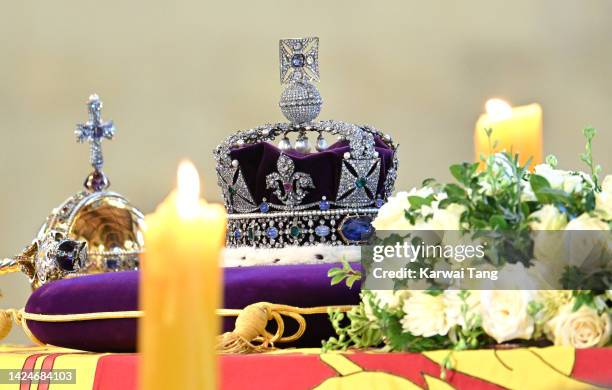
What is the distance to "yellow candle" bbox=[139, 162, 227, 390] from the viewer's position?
1.23ft

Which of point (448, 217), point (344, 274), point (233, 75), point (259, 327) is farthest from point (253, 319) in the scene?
point (233, 75)

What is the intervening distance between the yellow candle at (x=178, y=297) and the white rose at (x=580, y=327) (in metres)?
0.47

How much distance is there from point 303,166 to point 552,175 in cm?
43

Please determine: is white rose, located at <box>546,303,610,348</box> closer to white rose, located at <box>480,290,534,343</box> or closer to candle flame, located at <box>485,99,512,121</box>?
white rose, located at <box>480,290,534,343</box>

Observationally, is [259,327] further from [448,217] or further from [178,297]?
[178,297]

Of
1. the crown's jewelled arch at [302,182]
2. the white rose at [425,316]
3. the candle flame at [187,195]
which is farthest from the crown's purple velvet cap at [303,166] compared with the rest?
the candle flame at [187,195]

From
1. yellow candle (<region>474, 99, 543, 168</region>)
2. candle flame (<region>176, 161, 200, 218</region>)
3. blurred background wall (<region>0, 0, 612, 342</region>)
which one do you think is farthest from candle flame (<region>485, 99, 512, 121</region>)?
blurred background wall (<region>0, 0, 612, 342</region>)

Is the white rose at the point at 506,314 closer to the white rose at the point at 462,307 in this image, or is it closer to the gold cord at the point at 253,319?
the white rose at the point at 462,307

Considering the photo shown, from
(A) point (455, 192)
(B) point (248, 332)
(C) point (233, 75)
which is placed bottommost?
(B) point (248, 332)

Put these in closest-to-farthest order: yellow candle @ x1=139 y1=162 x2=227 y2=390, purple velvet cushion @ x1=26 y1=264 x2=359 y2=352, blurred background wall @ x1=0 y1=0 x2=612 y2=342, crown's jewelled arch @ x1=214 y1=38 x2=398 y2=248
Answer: yellow candle @ x1=139 y1=162 x2=227 y2=390, purple velvet cushion @ x1=26 y1=264 x2=359 y2=352, crown's jewelled arch @ x1=214 y1=38 x2=398 y2=248, blurred background wall @ x1=0 y1=0 x2=612 y2=342

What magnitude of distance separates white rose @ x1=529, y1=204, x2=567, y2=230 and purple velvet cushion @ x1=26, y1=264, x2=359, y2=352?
26cm

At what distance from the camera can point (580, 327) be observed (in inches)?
32.3

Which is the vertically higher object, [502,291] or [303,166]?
[303,166]

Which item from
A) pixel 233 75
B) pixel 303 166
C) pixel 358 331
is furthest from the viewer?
pixel 233 75
